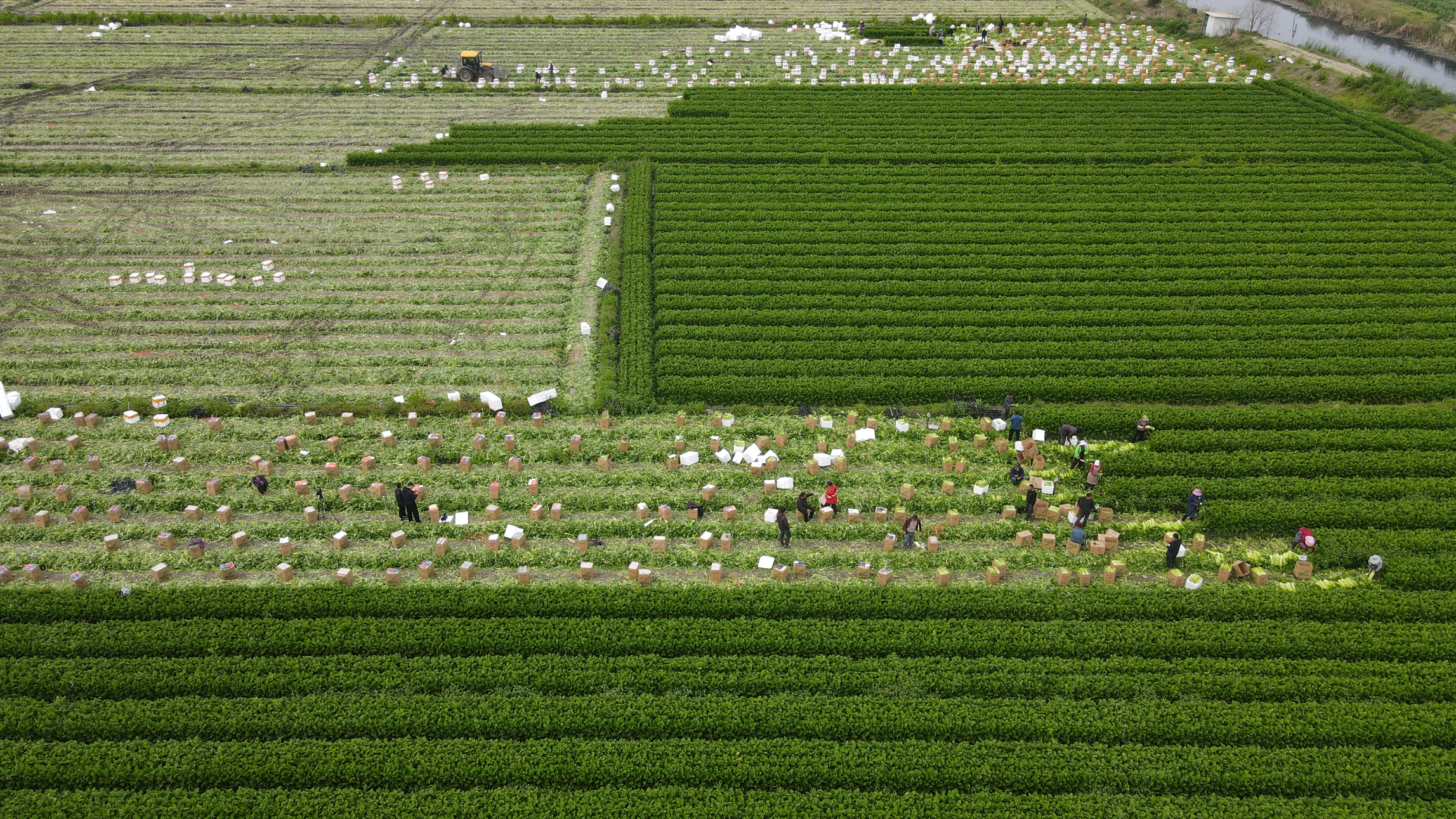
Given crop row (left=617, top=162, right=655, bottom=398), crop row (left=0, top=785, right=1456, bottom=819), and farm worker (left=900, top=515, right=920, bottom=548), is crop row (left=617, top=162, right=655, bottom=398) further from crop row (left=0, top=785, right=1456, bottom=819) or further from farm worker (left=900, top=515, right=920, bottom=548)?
crop row (left=0, top=785, right=1456, bottom=819)

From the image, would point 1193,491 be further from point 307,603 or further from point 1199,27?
point 1199,27

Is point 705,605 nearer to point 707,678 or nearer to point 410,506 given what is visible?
point 707,678

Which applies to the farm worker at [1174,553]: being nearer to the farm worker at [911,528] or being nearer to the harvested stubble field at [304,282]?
the farm worker at [911,528]

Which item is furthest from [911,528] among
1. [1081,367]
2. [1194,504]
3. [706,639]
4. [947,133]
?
[947,133]

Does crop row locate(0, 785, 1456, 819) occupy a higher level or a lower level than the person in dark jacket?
lower

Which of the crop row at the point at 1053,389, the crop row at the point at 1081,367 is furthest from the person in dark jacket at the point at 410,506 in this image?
the crop row at the point at 1081,367

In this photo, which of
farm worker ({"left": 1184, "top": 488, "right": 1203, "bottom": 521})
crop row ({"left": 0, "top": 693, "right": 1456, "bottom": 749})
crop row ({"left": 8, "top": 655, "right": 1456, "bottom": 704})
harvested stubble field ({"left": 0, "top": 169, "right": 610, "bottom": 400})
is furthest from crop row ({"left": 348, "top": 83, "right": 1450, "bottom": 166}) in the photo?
crop row ({"left": 0, "top": 693, "right": 1456, "bottom": 749})
